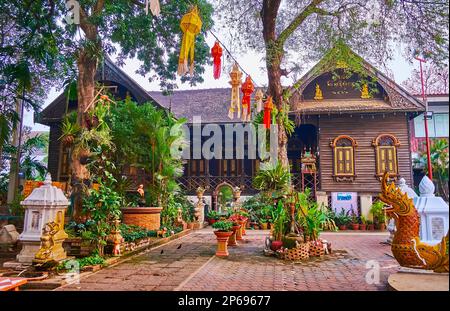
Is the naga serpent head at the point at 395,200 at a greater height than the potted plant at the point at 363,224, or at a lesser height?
greater

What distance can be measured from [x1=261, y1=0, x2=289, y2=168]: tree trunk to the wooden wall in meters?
7.93

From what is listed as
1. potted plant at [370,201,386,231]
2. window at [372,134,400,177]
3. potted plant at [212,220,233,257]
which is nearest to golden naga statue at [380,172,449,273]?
potted plant at [212,220,233,257]

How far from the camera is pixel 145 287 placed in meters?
4.92

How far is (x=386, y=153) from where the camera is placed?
1605 cm

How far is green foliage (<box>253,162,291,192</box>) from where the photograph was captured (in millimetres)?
8352

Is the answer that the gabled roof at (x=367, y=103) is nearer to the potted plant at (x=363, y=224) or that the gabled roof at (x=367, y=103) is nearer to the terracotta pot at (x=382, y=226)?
the potted plant at (x=363, y=224)

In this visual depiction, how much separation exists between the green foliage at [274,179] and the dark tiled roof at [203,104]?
860 centimetres

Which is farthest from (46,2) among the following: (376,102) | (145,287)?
(376,102)

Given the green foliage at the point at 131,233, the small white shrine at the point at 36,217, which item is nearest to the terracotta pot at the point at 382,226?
the green foliage at the point at 131,233

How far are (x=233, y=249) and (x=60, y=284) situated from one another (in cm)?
492

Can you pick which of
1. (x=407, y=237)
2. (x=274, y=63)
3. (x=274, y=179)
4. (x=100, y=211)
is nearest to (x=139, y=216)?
(x=100, y=211)

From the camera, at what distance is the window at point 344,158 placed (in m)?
16.2

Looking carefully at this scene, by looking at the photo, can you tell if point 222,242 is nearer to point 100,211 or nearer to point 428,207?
point 100,211
